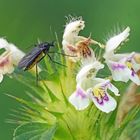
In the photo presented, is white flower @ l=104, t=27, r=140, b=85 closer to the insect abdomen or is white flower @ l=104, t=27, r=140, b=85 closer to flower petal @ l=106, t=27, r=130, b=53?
flower petal @ l=106, t=27, r=130, b=53

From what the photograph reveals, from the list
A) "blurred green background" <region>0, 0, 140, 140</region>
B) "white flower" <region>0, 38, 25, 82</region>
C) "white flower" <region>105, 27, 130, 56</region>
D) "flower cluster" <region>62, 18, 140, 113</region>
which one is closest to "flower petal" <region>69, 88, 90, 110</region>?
"flower cluster" <region>62, 18, 140, 113</region>

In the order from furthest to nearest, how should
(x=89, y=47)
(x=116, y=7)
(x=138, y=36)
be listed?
(x=116, y=7), (x=138, y=36), (x=89, y=47)

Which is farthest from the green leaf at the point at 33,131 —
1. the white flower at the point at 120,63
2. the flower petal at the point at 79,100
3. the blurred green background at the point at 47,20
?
the blurred green background at the point at 47,20

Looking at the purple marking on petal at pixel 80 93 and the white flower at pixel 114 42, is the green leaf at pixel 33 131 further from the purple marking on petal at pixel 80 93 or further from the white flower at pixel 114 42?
the white flower at pixel 114 42

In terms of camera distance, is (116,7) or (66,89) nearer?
(66,89)

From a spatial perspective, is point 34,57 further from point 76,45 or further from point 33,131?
point 33,131

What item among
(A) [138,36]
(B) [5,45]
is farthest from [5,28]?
(B) [5,45]

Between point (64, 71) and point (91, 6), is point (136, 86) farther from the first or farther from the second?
point (91, 6)
